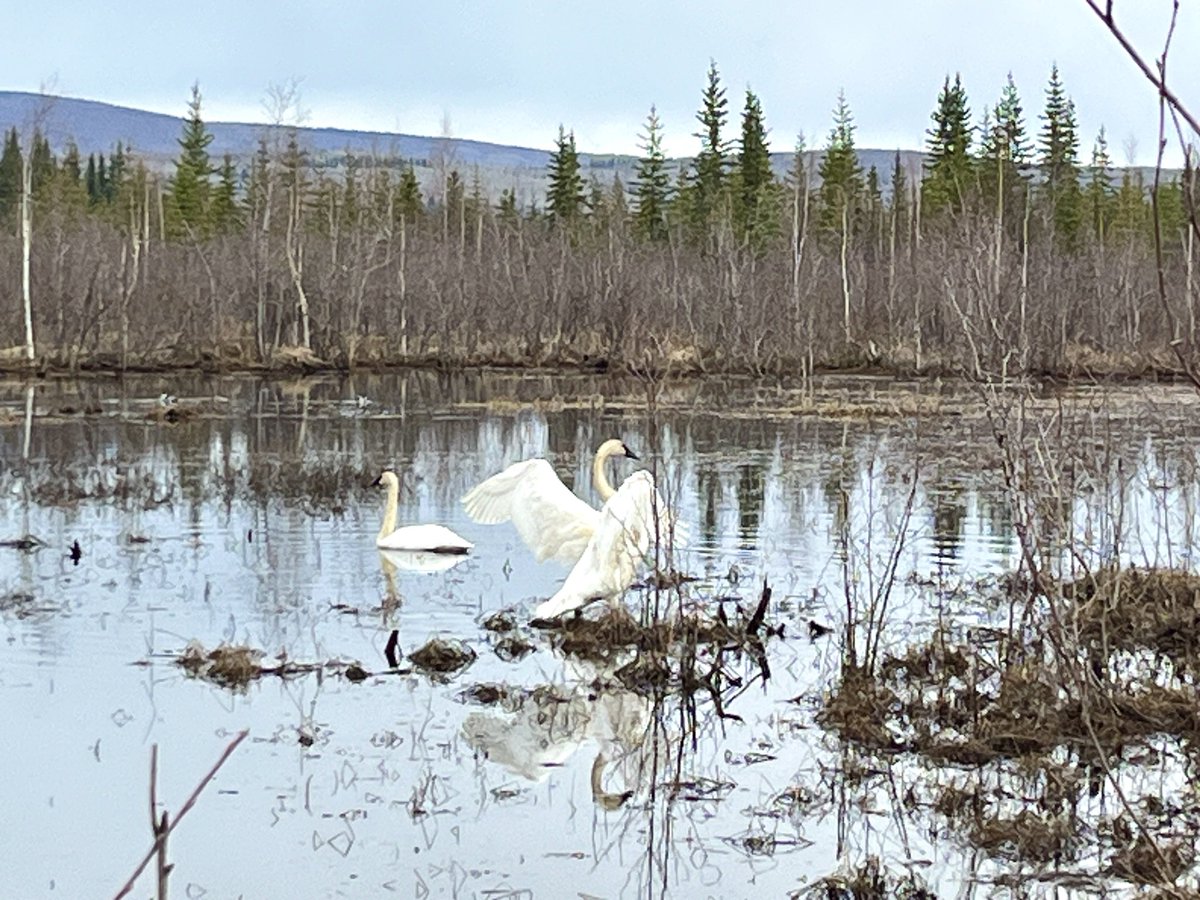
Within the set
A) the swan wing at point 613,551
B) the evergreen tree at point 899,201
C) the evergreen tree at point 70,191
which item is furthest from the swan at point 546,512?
the evergreen tree at point 70,191

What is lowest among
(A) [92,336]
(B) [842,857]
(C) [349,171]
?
(B) [842,857]

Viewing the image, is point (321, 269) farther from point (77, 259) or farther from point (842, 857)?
point (842, 857)

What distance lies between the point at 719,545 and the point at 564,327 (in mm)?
27213

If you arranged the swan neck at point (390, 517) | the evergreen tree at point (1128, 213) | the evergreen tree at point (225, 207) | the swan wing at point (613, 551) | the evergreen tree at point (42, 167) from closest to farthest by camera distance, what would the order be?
the swan wing at point (613, 551) < the swan neck at point (390, 517) < the evergreen tree at point (225, 207) < the evergreen tree at point (1128, 213) < the evergreen tree at point (42, 167)

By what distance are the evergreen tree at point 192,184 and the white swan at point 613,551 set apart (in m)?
54.6

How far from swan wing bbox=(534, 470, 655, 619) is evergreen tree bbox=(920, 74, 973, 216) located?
51237 mm

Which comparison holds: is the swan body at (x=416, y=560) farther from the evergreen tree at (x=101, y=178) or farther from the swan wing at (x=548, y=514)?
the evergreen tree at (x=101, y=178)

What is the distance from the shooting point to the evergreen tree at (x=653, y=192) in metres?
64.6

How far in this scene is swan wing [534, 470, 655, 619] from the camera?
32.5 ft

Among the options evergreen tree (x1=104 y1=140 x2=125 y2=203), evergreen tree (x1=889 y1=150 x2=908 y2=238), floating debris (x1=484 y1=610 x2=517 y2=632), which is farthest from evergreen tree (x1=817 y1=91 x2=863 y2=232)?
floating debris (x1=484 y1=610 x2=517 y2=632)

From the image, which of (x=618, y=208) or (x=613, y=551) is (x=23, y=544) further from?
(x=618, y=208)

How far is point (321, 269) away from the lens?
143 ft

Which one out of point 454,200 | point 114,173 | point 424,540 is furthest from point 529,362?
point 114,173

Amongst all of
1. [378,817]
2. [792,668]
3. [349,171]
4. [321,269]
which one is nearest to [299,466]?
[792,668]
